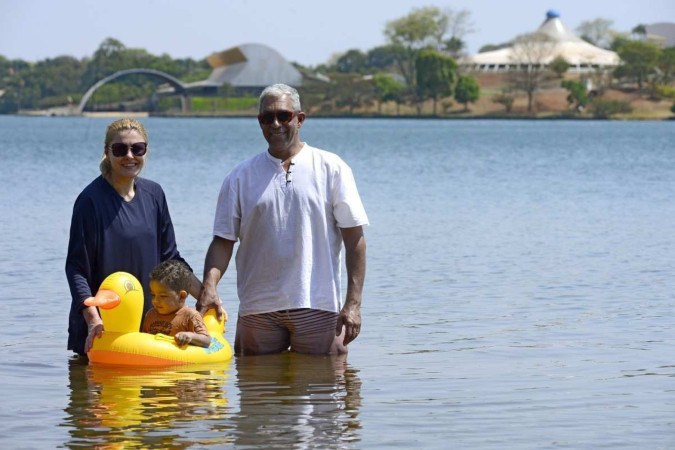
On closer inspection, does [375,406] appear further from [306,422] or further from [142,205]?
[142,205]

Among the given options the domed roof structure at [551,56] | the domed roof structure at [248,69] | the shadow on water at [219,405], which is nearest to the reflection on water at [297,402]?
the shadow on water at [219,405]

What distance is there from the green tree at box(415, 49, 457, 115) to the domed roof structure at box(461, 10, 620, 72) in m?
12.8

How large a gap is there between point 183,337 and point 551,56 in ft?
540

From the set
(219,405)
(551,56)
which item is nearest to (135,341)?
(219,405)

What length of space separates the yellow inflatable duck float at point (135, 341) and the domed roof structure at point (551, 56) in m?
161

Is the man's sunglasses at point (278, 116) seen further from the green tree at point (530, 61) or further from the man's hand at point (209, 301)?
the green tree at point (530, 61)

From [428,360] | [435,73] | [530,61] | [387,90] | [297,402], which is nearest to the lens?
[297,402]

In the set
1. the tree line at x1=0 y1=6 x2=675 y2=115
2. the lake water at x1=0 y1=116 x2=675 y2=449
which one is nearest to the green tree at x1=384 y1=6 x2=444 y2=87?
the tree line at x1=0 y1=6 x2=675 y2=115

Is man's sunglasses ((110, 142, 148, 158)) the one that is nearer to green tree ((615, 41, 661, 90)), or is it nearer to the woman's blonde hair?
the woman's blonde hair

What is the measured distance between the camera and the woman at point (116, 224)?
7.63m

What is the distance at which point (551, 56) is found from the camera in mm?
169125

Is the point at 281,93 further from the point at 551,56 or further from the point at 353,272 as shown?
the point at 551,56

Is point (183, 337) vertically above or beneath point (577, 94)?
above

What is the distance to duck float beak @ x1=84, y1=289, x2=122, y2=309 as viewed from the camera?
7.45 m
